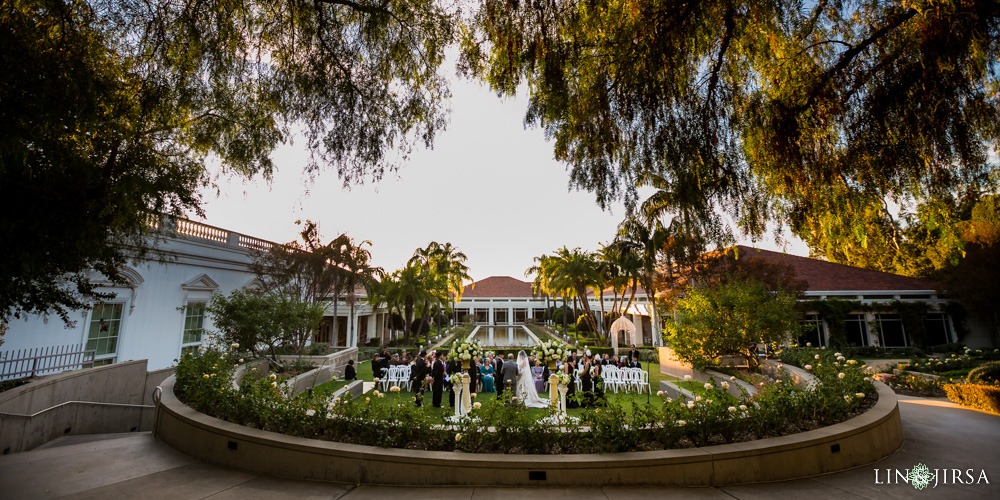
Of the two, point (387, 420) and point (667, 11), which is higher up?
point (667, 11)

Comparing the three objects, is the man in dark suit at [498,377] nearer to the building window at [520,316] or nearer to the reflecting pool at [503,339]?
the reflecting pool at [503,339]

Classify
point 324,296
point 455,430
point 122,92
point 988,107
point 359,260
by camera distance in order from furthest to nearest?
point 359,260 < point 324,296 < point 455,430 < point 122,92 < point 988,107

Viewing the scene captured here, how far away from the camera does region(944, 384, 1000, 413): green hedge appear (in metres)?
8.69

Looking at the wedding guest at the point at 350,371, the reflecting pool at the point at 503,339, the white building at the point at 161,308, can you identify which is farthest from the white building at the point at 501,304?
the wedding guest at the point at 350,371

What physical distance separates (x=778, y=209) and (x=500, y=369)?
10.3m

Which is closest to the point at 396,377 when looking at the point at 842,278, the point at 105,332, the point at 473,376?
the point at 473,376

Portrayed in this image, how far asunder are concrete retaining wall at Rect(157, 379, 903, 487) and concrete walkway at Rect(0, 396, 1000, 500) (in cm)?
11

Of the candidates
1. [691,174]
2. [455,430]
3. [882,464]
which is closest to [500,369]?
[455,430]

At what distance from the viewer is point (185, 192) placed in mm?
6301

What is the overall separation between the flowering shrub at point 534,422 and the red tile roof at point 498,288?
57323 mm

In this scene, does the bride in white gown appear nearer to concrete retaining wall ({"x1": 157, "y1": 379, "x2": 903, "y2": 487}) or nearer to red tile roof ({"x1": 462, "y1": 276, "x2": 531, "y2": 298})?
concrete retaining wall ({"x1": 157, "y1": 379, "x2": 903, "y2": 487})

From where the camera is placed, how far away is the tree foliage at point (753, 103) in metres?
4.33

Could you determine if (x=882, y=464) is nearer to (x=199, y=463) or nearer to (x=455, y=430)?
(x=455, y=430)

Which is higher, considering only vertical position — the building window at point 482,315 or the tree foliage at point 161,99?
the tree foliage at point 161,99
